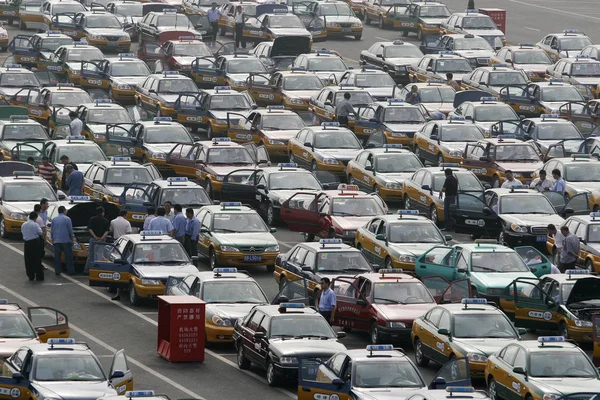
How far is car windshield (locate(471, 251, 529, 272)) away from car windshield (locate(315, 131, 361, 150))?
11864 mm

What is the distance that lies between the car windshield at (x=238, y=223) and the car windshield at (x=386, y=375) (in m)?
12.0

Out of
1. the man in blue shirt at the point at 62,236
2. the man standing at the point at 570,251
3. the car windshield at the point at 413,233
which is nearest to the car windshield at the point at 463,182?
the car windshield at the point at 413,233

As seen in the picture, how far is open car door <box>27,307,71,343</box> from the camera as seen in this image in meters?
30.8

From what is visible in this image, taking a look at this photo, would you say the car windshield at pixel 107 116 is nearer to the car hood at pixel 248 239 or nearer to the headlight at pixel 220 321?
the car hood at pixel 248 239

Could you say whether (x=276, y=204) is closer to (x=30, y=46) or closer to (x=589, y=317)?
(x=589, y=317)

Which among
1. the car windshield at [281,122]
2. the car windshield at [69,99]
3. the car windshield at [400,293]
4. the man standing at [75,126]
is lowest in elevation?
the car windshield at [69,99]

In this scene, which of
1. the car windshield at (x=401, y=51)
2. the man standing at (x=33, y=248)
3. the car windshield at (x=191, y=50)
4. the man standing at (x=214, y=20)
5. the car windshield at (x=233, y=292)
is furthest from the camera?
the man standing at (x=214, y=20)

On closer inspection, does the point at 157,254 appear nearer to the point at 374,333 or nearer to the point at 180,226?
the point at 180,226

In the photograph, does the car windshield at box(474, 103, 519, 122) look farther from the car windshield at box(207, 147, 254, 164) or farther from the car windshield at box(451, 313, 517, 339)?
the car windshield at box(451, 313, 517, 339)

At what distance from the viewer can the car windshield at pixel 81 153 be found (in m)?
45.4

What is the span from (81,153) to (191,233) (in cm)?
828

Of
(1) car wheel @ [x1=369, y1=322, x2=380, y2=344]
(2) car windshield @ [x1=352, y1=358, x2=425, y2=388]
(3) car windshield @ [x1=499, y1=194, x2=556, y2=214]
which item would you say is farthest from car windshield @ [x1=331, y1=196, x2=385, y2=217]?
(2) car windshield @ [x1=352, y1=358, x2=425, y2=388]

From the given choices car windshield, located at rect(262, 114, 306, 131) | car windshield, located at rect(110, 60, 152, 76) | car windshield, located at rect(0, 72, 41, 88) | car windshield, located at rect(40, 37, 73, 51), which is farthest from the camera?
car windshield, located at rect(40, 37, 73, 51)

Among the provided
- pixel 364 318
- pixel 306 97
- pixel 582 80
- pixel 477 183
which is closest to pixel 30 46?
pixel 306 97
